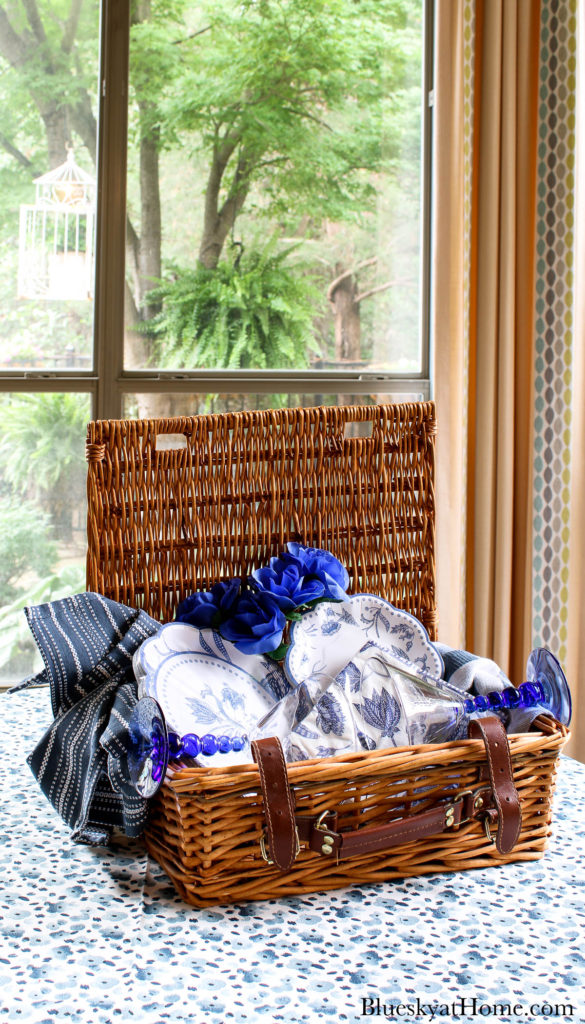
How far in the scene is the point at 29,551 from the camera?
64.5 inches

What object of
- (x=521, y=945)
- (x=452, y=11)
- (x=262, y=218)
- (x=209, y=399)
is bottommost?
(x=521, y=945)

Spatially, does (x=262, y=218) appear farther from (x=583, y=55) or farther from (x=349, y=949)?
(x=349, y=949)

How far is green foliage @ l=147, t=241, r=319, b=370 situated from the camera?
1.63 meters

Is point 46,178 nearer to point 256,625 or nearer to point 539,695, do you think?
point 256,625

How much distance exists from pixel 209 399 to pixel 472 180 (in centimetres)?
69

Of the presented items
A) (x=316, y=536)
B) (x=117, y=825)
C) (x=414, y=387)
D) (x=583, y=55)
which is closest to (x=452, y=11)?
(x=583, y=55)

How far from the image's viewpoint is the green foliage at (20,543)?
1627mm

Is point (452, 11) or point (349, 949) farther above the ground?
point (452, 11)

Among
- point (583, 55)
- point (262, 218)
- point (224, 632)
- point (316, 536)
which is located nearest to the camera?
point (224, 632)

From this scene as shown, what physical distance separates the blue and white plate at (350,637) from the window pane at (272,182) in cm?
77

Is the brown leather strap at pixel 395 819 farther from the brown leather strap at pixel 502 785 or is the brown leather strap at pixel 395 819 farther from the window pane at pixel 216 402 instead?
the window pane at pixel 216 402

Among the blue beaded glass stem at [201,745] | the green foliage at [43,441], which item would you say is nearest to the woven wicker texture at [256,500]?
the blue beaded glass stem at [201,745]

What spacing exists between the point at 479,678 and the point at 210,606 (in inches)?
13.2

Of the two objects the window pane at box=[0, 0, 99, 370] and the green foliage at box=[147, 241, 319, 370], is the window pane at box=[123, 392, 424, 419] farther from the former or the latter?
the window pane at box=[0, 0, 99, 370]
